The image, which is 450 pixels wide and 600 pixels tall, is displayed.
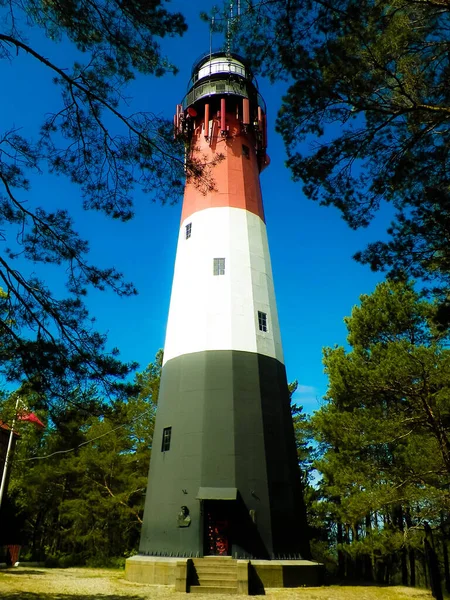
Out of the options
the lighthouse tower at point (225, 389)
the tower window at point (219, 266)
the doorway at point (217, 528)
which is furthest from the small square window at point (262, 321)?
the doorway at point (217, 528)

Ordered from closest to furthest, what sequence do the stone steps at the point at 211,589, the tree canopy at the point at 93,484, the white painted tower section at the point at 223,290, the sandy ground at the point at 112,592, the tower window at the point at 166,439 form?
the sandy ground at the point at 112,592 < the stone steps at the point at 211,589 < the tower window at the point at 166,439 < the white painted tower section at the point at 223,290 < the tree canopy at the point at 93,484

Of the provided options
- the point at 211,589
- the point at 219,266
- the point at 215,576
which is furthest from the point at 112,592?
the point at 219,266

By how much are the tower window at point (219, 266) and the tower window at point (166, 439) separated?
5170 mm

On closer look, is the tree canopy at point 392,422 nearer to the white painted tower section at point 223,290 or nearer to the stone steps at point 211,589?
the white painted tower section at point 223,290

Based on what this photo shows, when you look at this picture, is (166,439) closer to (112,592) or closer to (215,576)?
(215,576)

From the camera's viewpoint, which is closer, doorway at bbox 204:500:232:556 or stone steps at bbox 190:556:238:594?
stone steps at bbox 190:556:238:594

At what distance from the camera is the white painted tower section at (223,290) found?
15.0 meters

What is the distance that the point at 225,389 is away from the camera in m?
14.1

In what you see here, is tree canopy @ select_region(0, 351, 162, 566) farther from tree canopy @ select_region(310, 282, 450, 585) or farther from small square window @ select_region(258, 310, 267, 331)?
tree canopy @ select_region(310, 282, 450, 585)

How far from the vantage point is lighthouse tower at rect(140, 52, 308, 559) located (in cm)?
1283

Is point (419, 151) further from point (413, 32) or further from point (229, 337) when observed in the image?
point (229, 337)

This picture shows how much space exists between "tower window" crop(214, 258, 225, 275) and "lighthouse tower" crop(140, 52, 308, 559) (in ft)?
0.12

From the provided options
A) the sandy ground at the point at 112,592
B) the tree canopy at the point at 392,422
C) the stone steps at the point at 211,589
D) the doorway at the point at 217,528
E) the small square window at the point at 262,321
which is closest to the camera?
the sandy ground at the point at 112,592

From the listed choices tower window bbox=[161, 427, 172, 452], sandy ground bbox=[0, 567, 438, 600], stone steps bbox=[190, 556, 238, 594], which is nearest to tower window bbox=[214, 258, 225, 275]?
tower window bbox=[161, 427, 172, 452]
